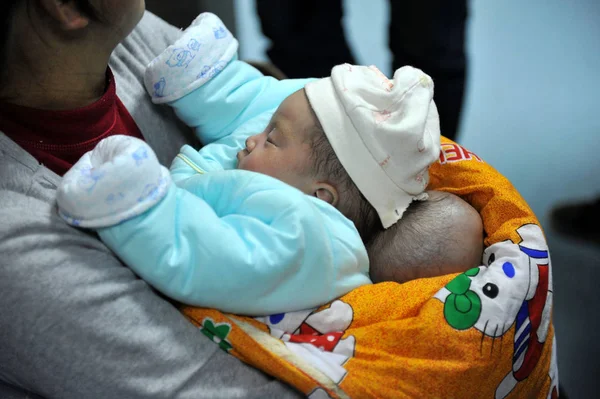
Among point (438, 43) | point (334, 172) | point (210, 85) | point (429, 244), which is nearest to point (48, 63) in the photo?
point (210, 85)

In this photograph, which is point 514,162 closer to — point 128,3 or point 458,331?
point 458,331

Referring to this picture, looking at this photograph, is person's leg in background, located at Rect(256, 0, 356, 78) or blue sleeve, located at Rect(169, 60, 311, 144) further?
person's leg in background, located at Rect(256, 0, 356, 78)

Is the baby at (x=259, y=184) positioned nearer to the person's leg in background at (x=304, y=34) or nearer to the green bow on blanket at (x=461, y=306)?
the green bow on blanket at (x=461, y=306)

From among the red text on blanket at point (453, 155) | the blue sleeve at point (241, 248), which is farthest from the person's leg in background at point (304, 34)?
the blue sleeve at point (241, 248)

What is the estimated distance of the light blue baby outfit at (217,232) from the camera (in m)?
0.78

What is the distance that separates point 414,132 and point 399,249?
0.71 feet

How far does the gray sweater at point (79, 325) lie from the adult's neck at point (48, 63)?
0.13 meters

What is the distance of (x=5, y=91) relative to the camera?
88 cm

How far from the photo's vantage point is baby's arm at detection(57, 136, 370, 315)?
776 mm

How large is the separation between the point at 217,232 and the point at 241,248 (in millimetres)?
42

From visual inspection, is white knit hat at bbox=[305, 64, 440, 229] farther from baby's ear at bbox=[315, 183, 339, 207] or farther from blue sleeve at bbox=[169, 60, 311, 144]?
blue sleeve at bbox=[169, 60, 311, 144]

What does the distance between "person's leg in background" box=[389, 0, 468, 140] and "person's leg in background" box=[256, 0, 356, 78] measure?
0.23m

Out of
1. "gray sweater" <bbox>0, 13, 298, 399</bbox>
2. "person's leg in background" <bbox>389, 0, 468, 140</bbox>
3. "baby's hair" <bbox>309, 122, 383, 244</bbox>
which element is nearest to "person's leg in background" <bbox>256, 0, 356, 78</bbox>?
"person's leg in background" <bbox>389, 0, 468, 140</bbox>

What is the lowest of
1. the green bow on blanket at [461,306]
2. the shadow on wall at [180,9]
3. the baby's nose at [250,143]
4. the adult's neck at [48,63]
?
the shadow on wall at [180,9]
